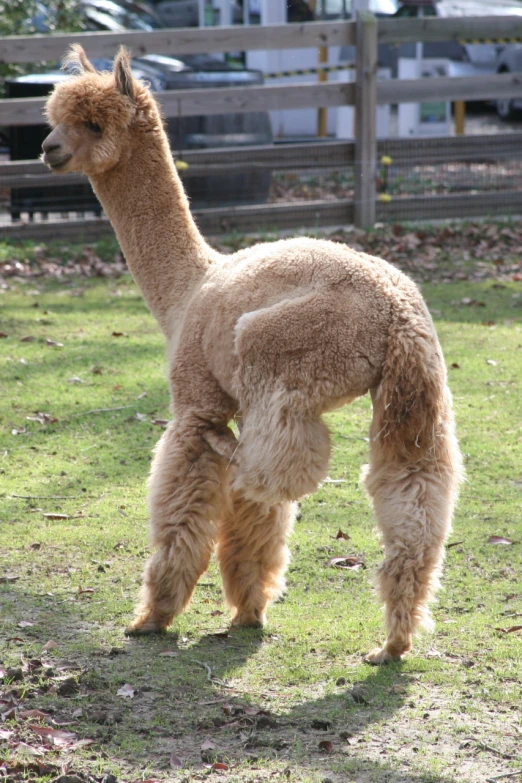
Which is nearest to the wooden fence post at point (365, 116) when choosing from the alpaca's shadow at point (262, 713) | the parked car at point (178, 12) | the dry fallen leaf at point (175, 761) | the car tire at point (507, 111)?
the alpaca's shadow at point (262, 713)

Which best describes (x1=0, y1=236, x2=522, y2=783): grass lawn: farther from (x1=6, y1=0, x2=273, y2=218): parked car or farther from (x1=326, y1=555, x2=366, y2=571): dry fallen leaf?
(x1=6, y1=0, x2=273, y2=218): parked car

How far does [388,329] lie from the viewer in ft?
11.6

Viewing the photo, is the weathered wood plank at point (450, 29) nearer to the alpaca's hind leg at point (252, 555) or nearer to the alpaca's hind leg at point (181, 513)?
the alpaca's hind leg at point (252, 555)

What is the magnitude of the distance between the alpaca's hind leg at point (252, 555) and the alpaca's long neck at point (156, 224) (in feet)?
2.85

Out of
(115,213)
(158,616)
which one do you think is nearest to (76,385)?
(115,213)

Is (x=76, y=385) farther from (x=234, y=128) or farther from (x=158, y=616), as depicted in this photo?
(x=234, y=128)

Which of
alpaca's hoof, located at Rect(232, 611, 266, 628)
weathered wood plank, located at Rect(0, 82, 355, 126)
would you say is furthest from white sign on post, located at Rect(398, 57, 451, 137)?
alpaca's hoof, located at Rect(232, 611, 266, 628)

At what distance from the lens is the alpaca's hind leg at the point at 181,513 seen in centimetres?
392

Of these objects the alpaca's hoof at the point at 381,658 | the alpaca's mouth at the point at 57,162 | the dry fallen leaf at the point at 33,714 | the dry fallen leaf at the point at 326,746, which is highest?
the alpaca's mouth at the point at 57,162

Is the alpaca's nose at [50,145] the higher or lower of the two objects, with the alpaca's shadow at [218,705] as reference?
higher

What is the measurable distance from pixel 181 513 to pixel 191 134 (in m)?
8.28

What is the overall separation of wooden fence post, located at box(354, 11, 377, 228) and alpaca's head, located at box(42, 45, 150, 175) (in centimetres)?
693

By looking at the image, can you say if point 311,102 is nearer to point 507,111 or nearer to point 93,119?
point 93,119

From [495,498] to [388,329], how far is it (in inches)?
84.0
